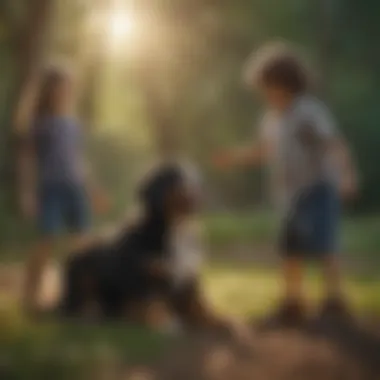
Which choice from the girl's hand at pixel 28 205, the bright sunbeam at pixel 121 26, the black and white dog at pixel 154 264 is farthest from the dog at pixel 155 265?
the bright sunbeam at pixel 121 26

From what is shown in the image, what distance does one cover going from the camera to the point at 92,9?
137 centimetres

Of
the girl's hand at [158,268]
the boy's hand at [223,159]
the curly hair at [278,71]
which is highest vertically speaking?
the curly hair at [278,71]

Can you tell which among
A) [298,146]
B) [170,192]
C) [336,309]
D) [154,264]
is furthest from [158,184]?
[336,309]

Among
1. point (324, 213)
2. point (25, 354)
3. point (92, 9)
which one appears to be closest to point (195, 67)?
point (92, 9)

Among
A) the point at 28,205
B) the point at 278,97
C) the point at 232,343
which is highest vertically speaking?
the point at 278,97

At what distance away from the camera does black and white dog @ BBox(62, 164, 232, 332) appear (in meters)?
1.34

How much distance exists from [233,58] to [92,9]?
0.24 m

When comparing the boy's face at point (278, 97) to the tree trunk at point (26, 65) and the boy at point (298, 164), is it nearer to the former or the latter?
the boy at point (298, 164)

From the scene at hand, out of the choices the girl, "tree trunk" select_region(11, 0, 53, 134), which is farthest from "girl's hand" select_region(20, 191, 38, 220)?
"tree trunk" select_region(11, 0, 53, 134)

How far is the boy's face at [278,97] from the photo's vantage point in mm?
1345

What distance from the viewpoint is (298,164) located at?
4.39 ft

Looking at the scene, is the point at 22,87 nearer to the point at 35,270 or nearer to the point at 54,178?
the point at 54,178

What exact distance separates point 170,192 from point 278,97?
23 cm

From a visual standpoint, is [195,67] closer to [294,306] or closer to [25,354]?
[294,306]
